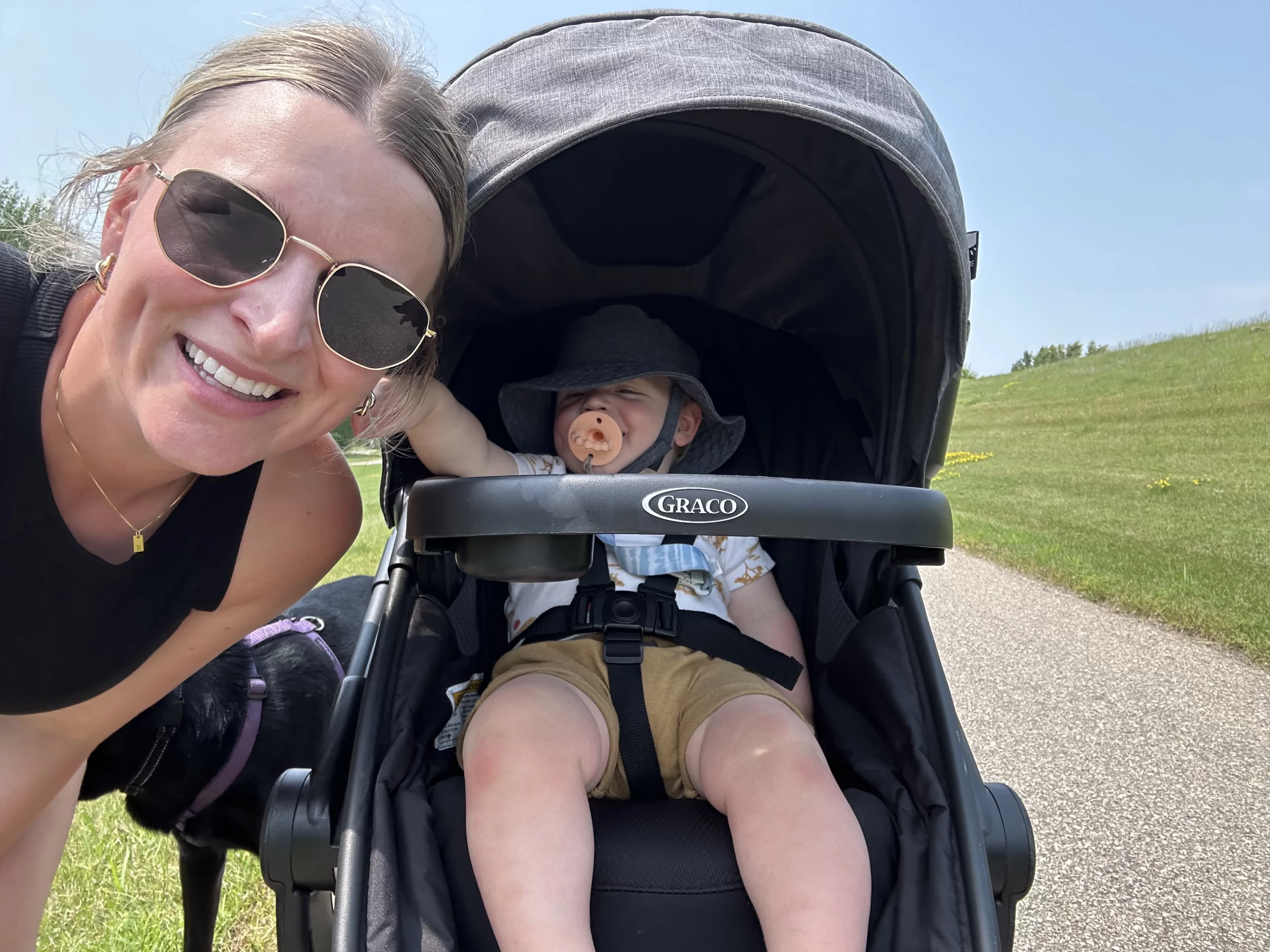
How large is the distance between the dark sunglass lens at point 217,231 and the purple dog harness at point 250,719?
94 centimetres

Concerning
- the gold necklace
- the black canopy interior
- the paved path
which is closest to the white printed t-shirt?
the black canopy interior

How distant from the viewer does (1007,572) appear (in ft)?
20.5

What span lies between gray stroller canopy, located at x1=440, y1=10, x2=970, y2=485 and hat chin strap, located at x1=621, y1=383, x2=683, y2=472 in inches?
14.1

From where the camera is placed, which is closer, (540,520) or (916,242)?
(540,520)

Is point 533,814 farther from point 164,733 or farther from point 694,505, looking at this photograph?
point 164,733

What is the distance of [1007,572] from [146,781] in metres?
5.82

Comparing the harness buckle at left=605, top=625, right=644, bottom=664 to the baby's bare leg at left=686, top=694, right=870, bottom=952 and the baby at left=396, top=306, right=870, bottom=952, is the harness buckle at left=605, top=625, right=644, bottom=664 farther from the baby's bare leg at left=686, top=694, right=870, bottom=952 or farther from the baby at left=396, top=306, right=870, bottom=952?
the baby's bare leg at left=686, top=694, right=870, bottom=952

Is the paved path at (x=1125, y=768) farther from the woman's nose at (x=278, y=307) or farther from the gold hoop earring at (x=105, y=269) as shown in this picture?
the gold hoop earring at (x=105, y=269)

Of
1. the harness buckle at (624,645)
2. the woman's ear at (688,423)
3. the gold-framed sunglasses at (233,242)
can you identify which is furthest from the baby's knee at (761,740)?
the gold-framed sunglasses at (233,242)

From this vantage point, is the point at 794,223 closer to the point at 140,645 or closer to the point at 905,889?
the point at 905,889

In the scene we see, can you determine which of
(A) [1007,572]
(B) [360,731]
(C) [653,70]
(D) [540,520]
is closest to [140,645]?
(B) [360,731]

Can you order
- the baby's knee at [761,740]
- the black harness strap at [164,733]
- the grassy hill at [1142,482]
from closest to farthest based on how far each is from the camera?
the baby's knee at [761,740] → the black harness strap at [164,733] → the grassy hill at [1142,482]

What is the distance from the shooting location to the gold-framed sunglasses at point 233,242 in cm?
106

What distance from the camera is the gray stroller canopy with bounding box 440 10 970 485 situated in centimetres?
120
